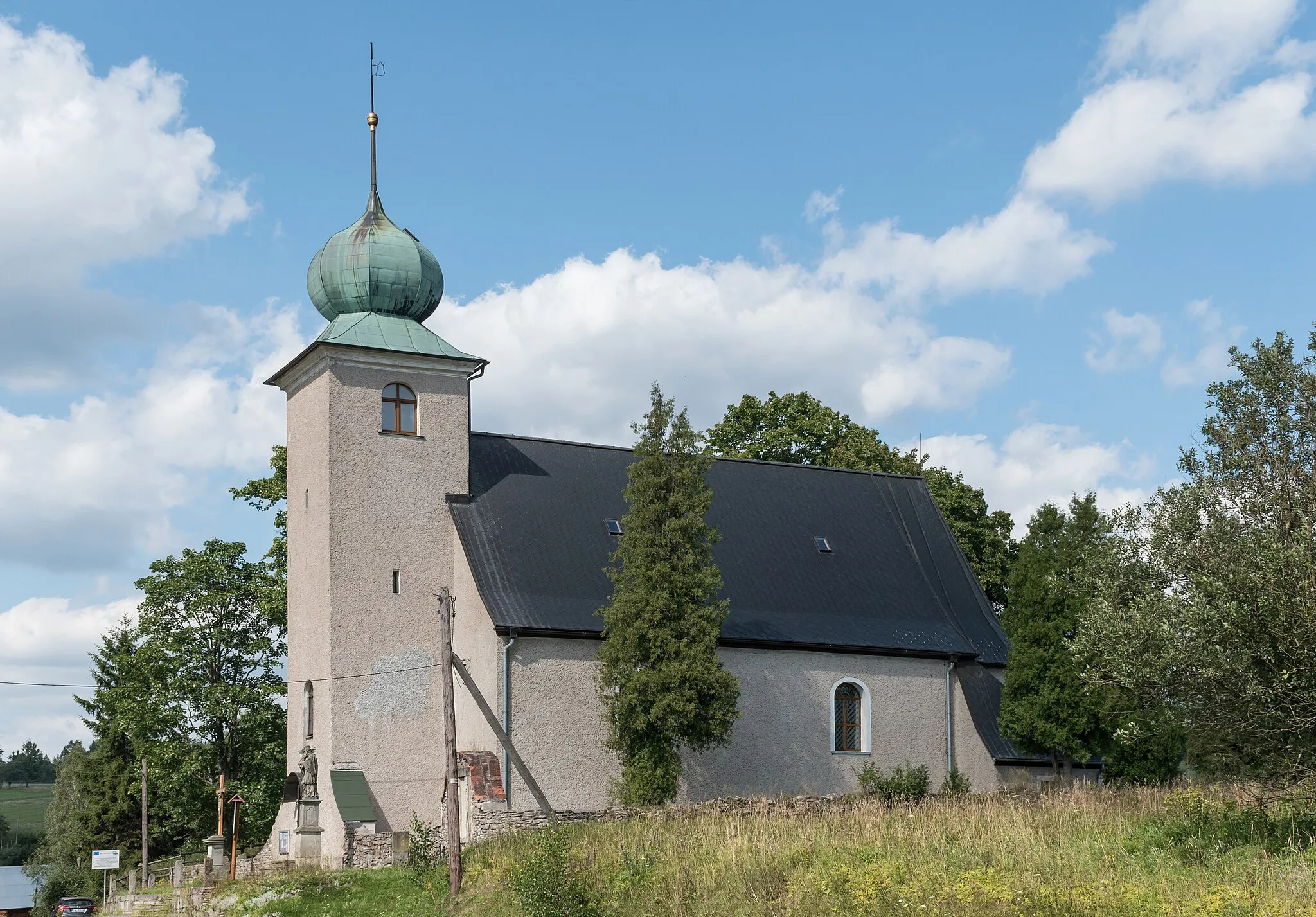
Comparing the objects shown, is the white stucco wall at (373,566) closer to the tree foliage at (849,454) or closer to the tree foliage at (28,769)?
the tree foliage at (849,454)

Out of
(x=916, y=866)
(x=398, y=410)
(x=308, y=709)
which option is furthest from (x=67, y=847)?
(x=916, y=866)

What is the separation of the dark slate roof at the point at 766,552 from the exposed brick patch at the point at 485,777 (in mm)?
2432

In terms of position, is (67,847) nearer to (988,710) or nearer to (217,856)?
(217,856)

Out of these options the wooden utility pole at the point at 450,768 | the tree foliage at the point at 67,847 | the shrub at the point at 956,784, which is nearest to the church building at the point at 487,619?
the shrub at the point at 956,784

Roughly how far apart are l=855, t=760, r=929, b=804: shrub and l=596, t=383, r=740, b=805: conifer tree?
335cm

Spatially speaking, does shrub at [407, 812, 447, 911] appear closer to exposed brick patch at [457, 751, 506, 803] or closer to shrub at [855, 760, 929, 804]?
exposed brick patch at [457, 751, 506, 803]

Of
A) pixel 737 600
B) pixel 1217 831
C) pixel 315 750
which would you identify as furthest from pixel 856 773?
pixel 1217 831

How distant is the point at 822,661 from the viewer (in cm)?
2934

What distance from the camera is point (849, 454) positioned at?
1629 inches

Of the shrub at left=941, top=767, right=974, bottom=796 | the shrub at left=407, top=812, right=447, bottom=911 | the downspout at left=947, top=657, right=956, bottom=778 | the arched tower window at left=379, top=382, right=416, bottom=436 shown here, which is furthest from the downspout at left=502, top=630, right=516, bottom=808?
the downspout at left=947, top=657, right=956, bottom=778

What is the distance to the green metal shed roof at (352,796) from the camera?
26.1m

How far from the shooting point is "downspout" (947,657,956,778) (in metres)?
29.9

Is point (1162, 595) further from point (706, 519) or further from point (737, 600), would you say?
point (706, 519)

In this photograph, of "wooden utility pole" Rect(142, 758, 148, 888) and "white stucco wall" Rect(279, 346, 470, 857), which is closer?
"white stucco wall" Rect(279, 346, 470, 857)
